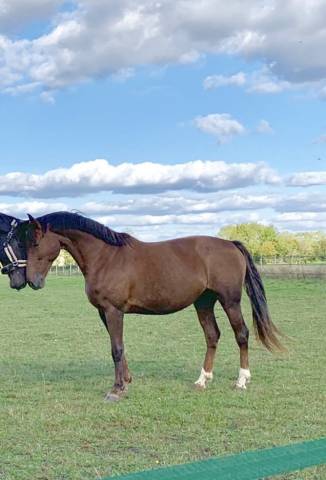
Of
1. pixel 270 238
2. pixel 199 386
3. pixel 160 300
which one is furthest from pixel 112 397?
pixel 270 238

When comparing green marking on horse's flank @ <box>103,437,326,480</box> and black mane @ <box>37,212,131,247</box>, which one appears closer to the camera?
green marking on horse's flank @ <box>103,437,326,480</box>

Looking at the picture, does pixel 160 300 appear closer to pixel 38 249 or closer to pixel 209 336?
pixel 209 336

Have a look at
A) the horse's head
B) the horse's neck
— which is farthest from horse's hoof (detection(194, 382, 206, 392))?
the horse's head

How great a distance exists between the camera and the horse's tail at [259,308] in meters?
8.67

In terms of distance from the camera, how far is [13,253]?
26.7ft

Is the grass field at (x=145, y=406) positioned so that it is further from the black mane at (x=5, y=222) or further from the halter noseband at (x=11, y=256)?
the black mane at (x=5, y=222)

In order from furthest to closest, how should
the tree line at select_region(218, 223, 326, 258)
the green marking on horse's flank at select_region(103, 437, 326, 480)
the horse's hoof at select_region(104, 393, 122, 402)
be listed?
1. the tree line at select_region(218, 223, 326, 258)
2. the horse's hoof at select_region(104, 393, 122, 402)
3. the green marking on horse's flank at select_region(103, 437, 326, 480)

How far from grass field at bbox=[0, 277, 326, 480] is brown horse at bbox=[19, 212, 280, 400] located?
0.63 meters

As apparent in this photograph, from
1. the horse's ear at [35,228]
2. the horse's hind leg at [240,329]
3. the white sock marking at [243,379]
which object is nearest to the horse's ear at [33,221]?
the horse's ear at [35,228]

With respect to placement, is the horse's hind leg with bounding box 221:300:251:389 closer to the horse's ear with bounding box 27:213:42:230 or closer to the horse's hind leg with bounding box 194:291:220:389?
the horse's hind leg with bounding box 194:291:220:389

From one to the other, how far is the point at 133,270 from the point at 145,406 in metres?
1.78

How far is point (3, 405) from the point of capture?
721cm

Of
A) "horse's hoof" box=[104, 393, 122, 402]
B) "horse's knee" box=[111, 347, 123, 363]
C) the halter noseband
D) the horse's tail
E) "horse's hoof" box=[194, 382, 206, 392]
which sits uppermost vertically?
the halter noseband

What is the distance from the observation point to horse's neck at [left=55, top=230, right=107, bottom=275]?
26.4 ft
